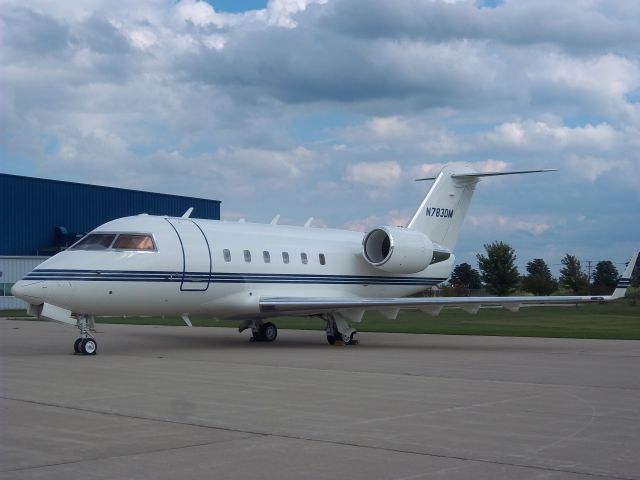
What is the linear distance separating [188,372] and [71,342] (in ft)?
32.3

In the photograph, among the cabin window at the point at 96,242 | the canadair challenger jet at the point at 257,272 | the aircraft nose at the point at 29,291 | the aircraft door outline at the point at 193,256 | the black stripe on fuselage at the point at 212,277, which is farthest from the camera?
the aircraft door outline at the point at 193,256

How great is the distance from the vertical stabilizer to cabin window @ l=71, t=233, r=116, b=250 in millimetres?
10855

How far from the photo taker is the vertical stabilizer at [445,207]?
87.6ft

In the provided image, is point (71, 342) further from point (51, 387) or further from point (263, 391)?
point (263, 391)

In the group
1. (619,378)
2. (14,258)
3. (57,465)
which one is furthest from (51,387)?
(14,258)

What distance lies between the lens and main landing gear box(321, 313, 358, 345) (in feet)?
73.9

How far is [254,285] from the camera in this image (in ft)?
70.9

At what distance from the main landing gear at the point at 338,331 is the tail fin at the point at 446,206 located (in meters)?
5.34

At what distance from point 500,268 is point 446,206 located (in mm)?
48471

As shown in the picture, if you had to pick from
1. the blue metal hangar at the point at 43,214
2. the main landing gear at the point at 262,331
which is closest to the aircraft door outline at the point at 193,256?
→ the main landing gear at the point at 262,331

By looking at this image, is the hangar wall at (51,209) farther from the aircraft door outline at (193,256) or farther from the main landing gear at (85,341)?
the main landing gear at (85,341)

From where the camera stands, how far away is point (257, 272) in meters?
21.8

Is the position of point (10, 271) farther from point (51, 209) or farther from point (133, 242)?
point (133, 242)

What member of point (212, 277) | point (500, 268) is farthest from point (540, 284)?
point (212, 277)
